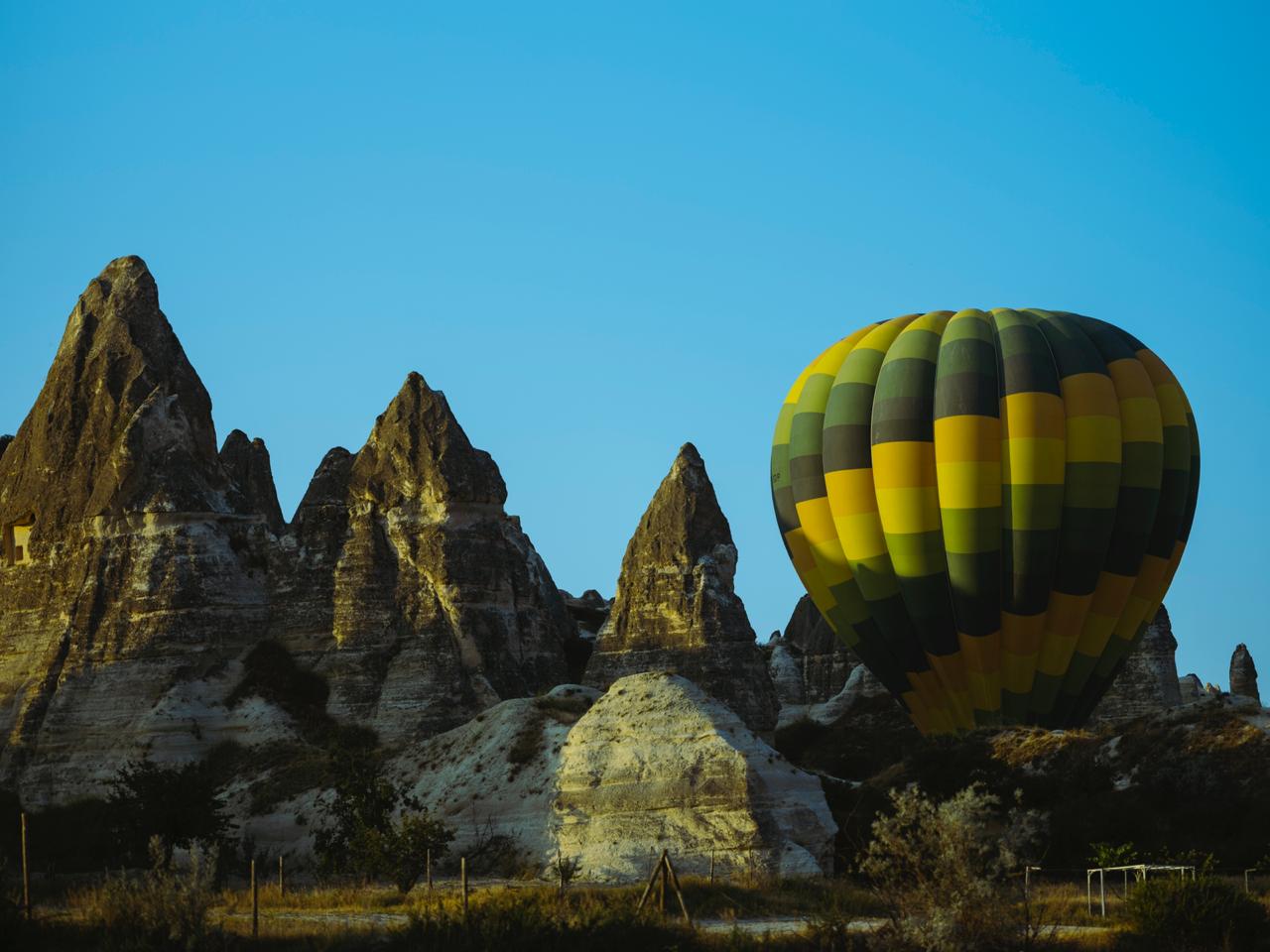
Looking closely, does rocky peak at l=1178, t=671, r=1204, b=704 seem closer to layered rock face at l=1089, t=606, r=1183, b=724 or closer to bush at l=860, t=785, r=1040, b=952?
layered rock face at l=1089, t=606, r=1183, b=724

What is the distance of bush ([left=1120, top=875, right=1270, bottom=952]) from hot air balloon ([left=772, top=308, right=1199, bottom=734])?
17683 millimetres

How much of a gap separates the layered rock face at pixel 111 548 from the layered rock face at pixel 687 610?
567 inches

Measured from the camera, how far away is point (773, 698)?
61188mm

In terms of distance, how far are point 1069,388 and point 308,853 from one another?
18.5 m

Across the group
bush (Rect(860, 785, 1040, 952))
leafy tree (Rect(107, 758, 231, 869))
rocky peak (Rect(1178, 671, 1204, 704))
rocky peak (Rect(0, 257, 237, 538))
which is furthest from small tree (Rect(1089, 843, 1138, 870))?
rocky peak (Rect(1178, 671, 1204, 704))

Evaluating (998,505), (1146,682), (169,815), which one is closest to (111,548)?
(169,815)

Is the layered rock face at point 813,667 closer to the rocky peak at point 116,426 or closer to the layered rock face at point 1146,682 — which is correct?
the layered rock face at point 1146,682

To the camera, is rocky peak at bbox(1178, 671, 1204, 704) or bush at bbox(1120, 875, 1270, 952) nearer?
bush at bbox(1120, 875, 1270, 952)

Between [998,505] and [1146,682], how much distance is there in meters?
26.6

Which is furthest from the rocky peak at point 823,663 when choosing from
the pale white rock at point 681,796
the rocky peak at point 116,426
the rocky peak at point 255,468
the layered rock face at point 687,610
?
the pale white rock at point 681,796

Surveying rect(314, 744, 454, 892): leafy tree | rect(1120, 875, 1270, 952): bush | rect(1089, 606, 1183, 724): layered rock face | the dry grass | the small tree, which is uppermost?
rect(1089, 606, 1183, 724): layered rock face

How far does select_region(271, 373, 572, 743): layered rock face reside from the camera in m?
49.3

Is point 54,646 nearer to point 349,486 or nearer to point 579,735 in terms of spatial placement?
point 349,486

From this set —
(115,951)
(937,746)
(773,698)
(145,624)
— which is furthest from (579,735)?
(773,698)
